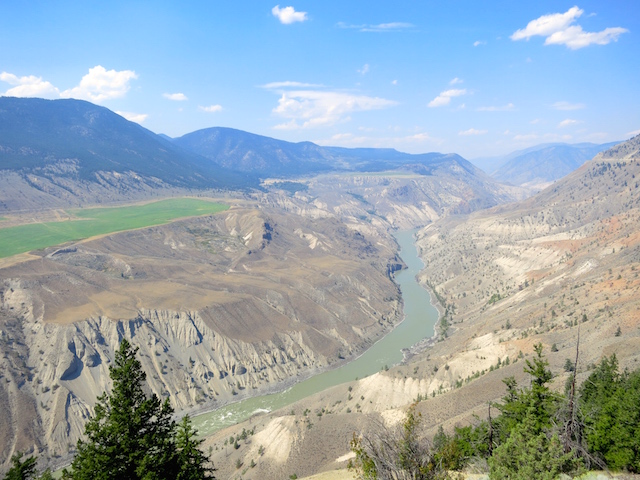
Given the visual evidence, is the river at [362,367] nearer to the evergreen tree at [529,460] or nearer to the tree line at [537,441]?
the tree line at [537,441]

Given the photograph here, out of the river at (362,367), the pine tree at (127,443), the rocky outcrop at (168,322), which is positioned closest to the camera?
the pine tree at (127,443)


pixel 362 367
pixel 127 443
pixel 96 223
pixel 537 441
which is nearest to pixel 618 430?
pixel 537 441

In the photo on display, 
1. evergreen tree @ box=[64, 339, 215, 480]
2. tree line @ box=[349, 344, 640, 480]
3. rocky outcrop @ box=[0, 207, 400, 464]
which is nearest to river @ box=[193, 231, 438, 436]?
rocky outcrop @ box=[0, 207, 400, 464]

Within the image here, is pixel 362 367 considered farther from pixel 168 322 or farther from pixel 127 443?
pixel 127 443

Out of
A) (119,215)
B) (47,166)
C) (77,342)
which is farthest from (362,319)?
(47,166)

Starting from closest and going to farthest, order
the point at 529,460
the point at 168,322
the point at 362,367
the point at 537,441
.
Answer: the point at 529,460
the point at 537,441
the point at 168,322
the point at 362,367

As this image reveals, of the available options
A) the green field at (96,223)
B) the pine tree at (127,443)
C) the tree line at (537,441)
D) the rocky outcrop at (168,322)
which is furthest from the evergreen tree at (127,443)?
the green field at (96,223)
